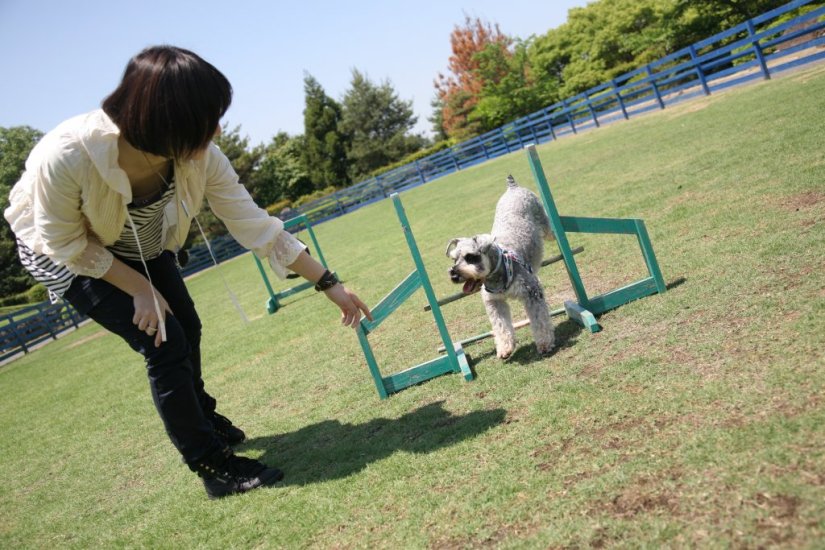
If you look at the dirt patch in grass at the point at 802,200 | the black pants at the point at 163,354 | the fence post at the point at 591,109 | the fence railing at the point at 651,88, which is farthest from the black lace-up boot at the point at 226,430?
the fence post at the point at 591,109

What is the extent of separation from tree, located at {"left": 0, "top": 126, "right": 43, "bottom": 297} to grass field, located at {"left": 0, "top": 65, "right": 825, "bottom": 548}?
37.0 meters

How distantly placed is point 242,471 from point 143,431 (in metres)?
2.76

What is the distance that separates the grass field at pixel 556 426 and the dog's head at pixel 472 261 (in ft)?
2.12

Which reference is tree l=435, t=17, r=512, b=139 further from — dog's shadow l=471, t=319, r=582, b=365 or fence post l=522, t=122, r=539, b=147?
dog's shadow l=471, t=319, r=582, b=365

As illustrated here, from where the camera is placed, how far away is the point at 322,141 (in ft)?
184

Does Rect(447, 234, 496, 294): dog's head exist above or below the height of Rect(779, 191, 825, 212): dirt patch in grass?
above

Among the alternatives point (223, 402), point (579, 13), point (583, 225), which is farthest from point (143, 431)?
point (579, 13)

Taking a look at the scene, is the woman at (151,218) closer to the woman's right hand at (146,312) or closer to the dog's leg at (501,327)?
the woman's right hand at (146,312)

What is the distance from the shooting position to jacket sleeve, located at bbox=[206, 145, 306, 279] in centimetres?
351

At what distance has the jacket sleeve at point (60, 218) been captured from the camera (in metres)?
2.79

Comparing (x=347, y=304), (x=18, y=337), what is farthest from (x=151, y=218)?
(x=18, y=337)

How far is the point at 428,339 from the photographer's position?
5.91 metres

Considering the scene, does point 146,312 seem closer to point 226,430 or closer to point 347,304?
point 347,304

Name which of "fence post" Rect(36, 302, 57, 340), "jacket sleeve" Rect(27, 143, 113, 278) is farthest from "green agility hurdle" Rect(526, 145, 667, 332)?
"fence post" Rect(36, 302, 57, 340)
